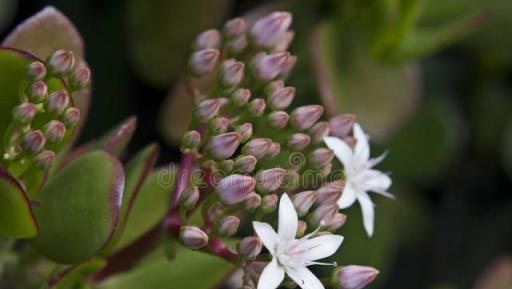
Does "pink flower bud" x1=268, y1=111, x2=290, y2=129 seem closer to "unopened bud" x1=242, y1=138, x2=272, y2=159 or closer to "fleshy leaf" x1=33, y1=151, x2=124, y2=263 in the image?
→ "unopened bud" x1=242, y1=138, x2=272, y2=159

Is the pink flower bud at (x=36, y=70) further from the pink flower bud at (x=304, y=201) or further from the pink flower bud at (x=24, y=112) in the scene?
the pink flower bud at (x=304, y=201)

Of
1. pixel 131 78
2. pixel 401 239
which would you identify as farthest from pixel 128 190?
pixel 401 239

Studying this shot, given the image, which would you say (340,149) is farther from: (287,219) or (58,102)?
(58,102)

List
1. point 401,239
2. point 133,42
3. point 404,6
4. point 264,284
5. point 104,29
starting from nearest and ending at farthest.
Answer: point 264,284 → point 404,6 → point 133,42 → point 104,29 → point 401,239

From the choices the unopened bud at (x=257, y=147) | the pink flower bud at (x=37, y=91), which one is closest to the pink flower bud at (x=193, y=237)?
the unopened bud at (x=257, y=147)

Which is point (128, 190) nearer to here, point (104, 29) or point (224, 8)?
point (224, 8)

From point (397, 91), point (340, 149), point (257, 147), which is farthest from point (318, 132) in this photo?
point (397, 91)
